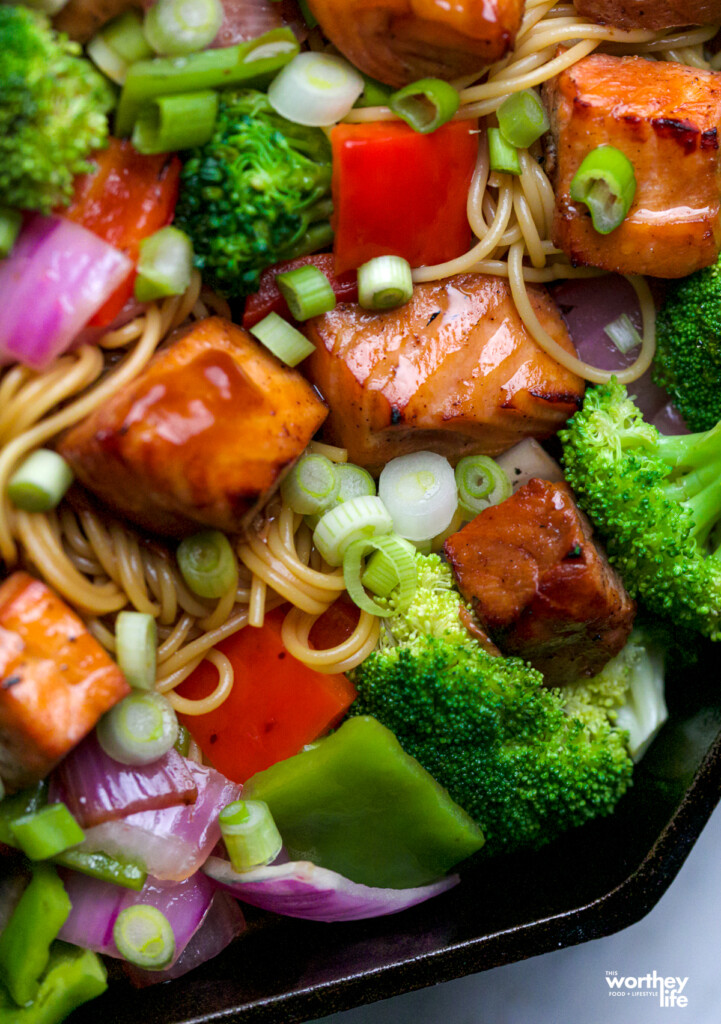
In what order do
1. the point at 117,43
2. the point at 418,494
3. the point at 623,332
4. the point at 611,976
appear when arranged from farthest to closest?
the point at 611,976, the point at 623,332, the point at 418,494, the point at 117,43

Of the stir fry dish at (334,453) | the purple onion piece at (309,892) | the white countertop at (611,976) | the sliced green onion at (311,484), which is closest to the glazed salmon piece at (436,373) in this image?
the stir fry dish at (334,453)

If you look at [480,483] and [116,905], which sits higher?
[480,483]

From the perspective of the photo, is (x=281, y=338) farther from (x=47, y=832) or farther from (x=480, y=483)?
(x=47, y=832)

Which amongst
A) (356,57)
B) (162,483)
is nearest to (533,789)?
(162,483)

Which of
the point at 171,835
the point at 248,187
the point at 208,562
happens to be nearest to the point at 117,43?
the point at 248,187

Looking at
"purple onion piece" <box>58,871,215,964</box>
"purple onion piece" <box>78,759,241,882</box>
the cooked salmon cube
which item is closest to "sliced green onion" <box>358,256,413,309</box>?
the cooked salmon cube

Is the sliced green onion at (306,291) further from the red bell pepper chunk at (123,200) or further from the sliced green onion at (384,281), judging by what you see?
the red bell pepper chunk at (123,200)

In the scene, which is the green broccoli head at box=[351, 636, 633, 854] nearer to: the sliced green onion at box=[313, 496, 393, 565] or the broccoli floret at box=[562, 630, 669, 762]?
→ the broccoli floret at box=[562, 630, 669, 762]
